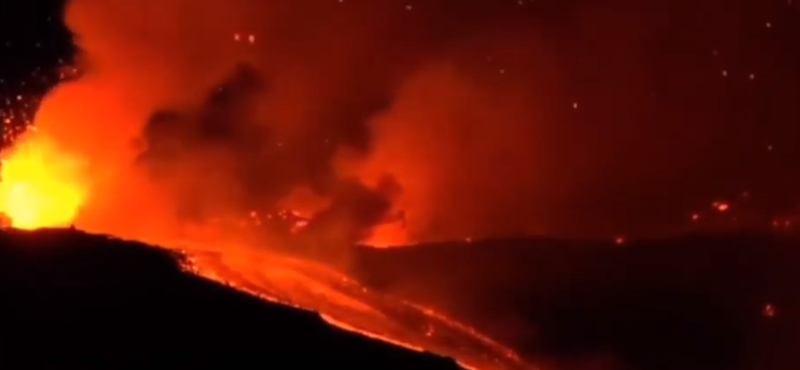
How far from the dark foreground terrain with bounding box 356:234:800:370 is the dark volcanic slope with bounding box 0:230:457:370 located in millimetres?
2940

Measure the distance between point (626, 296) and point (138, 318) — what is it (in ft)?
12.8

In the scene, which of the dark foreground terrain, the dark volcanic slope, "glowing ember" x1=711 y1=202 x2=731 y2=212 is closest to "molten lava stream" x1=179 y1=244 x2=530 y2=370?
the dark volcanic slope

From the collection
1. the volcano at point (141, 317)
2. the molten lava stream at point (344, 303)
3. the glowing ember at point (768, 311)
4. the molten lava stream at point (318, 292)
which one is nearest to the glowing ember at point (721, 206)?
the glowing ember at point (768, 311)

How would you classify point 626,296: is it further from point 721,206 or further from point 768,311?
point 721,206

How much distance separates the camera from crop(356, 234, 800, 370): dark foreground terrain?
6211mm

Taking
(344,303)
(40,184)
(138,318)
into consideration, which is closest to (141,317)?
(138,318)

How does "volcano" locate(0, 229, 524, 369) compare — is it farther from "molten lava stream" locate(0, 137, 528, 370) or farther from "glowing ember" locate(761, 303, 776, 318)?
"glowing ember" locate(761, 303, 776, 318)

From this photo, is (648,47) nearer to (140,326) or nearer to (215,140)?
(215,140)

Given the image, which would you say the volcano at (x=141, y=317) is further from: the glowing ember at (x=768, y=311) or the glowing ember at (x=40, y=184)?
the glowing ember at (x=768, y=311)

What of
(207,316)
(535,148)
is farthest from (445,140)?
(207,316)

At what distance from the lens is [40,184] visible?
628 centimetres

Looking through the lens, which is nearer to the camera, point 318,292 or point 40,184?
point 318,292

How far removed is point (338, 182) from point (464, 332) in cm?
233

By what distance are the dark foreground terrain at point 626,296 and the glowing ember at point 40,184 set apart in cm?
136
